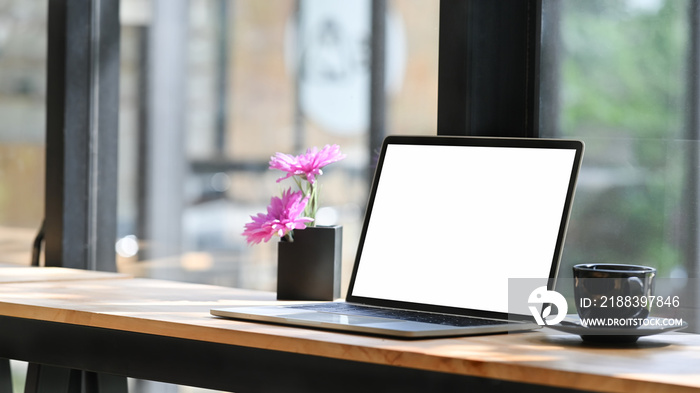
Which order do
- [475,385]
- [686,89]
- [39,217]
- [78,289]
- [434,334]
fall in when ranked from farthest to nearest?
1. [39,217]
2. [78,289]
3. [686,89]
4. [434,334]
5. [475,385]

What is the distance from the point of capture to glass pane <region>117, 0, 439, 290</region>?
81.0 inches

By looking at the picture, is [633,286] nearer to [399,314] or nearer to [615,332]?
[615,332]

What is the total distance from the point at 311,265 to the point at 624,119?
622mm

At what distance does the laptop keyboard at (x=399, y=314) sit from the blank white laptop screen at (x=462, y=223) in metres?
0.03

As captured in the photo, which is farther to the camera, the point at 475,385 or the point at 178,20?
the point at 178,20

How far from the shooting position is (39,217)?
8.84 ft

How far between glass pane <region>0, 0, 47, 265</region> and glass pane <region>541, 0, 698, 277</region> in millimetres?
1491

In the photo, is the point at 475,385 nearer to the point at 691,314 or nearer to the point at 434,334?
the point at 434,334

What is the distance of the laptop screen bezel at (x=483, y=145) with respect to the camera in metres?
1.52

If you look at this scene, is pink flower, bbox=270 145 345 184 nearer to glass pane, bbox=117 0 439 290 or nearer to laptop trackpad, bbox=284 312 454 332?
glass pane, bbox=117 0 439 290

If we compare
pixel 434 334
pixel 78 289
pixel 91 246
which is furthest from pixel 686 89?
pixel 91 246

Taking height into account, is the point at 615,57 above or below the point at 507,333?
above

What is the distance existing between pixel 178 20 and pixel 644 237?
1272 millimetres

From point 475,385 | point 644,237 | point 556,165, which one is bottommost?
point 475,385
